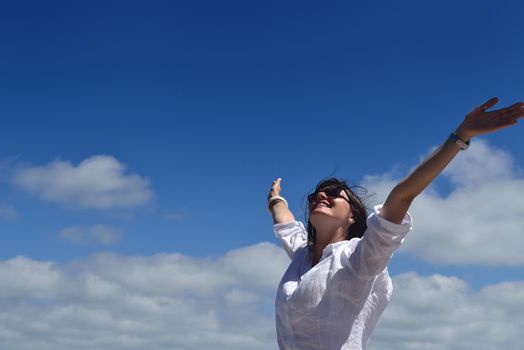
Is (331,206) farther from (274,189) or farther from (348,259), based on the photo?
(274,189)

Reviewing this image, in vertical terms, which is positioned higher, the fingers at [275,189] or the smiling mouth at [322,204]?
the fingers at [275,189]

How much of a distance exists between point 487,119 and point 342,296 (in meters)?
2.15

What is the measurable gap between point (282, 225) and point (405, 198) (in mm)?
3443

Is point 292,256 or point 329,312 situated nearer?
point 329,312

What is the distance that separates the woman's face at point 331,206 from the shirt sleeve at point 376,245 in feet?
2.94

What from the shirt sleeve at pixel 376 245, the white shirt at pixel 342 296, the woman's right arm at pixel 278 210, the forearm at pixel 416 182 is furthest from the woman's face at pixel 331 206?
the woman's right arm at pixel 278 210

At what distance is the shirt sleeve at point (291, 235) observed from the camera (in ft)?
27.5

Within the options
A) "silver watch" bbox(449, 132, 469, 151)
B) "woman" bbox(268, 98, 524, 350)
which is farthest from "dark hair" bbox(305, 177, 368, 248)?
"silver watch" bbox(449, 132, 469, 151)

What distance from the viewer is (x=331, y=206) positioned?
734 centimetres

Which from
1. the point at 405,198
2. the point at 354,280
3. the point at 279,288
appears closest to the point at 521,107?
the point at 405,198

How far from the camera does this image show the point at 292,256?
27.2 ft

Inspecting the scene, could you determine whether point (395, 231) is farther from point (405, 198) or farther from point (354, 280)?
point (354, 280)

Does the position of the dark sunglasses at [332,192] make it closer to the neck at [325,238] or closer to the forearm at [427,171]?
the neck at [325,238]

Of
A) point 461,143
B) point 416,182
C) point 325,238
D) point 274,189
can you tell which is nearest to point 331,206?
point 325,238
